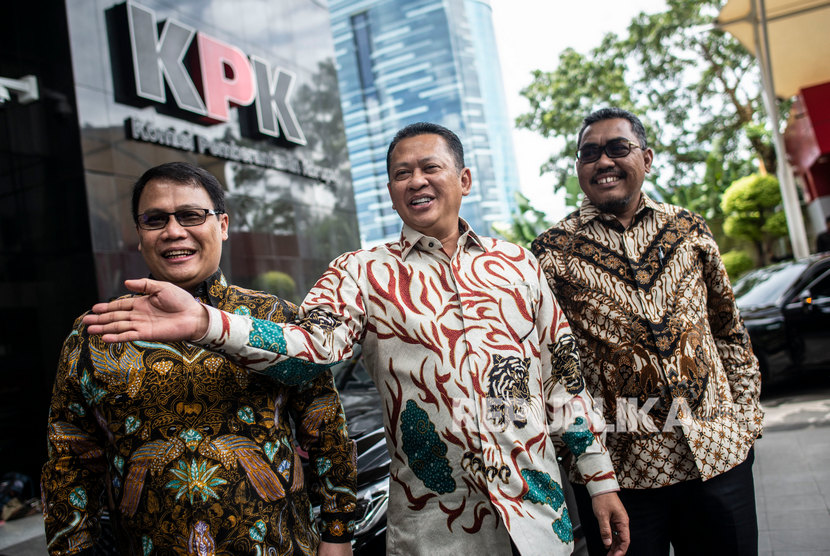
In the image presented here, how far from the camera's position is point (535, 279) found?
1.84 metres

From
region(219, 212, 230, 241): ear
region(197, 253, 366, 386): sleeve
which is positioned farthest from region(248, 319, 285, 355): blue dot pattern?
region(219, 212, 230, 241): ear

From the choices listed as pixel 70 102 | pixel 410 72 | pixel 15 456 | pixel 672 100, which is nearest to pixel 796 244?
pixel 672 100

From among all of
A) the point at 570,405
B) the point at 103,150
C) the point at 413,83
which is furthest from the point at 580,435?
the point at 413,83

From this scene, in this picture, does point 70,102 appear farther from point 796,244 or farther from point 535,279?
point 796,244

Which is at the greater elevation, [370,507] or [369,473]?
[369,473]

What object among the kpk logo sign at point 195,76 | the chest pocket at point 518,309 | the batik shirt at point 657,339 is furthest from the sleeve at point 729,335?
the kpk logo sign at point 195,76

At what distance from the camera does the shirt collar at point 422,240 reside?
1786 millimetres

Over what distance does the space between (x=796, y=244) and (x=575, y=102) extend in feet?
35.1

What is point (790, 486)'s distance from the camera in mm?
Result: 4266

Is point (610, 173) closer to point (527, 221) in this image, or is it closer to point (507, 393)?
point (507, 393)

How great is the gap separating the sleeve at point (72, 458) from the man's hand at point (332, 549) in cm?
60

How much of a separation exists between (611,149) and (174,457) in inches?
67.9

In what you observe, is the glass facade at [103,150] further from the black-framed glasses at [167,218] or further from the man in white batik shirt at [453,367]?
the man in white batik shirt at [453,367]

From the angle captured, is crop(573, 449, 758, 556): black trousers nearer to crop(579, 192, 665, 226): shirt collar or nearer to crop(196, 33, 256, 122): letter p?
crop(579, 192, 665, 226): shirt collar
